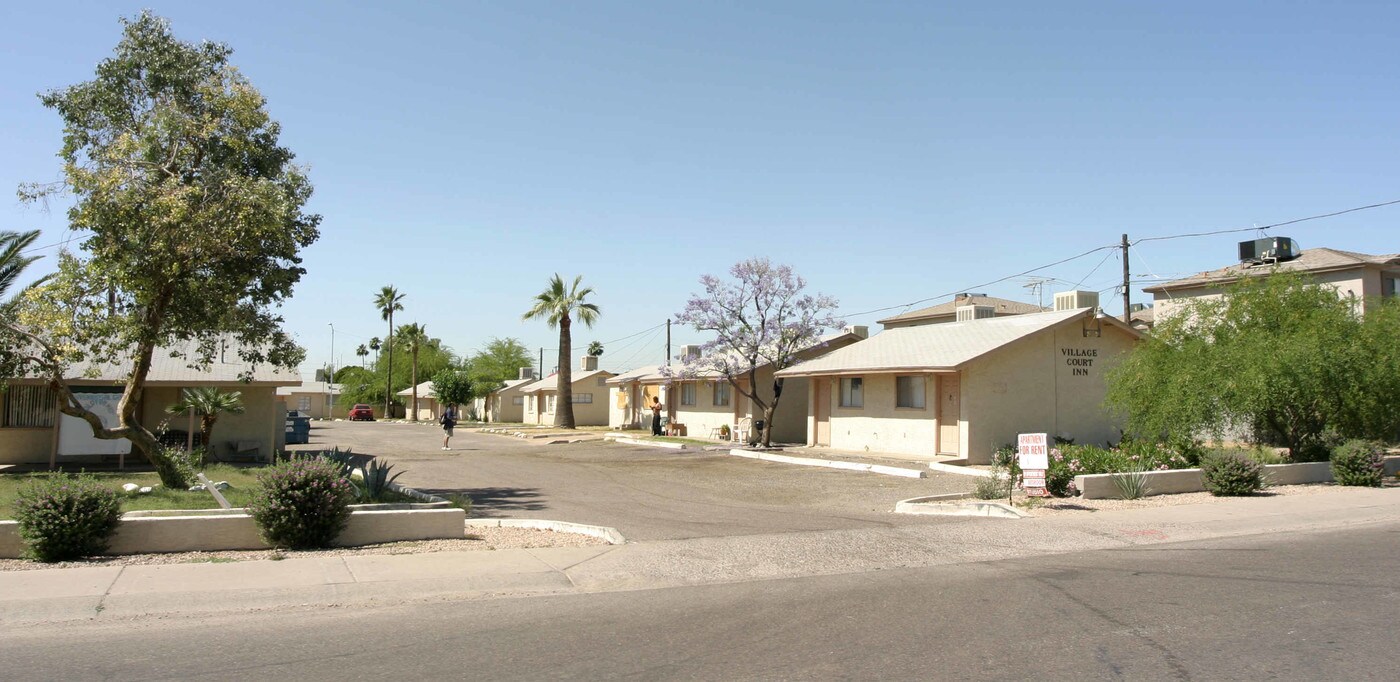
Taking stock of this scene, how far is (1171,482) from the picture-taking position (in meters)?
18.1

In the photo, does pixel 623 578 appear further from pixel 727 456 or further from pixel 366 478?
pixel 727 456

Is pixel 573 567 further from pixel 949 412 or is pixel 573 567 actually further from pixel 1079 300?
pixel 1079 300

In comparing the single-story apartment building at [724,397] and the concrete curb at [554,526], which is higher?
the single-story apartment building at [724,397]

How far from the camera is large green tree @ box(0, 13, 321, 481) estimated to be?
14.1 m

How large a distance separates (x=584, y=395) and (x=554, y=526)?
148ft

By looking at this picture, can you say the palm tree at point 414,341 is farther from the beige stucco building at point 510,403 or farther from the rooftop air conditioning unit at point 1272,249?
the rooftop air conditioning unit at point 1272,249

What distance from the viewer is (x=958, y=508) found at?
617 inches

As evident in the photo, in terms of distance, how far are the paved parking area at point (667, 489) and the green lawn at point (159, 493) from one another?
3483 mm

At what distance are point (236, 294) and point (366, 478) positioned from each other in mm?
Result: 3719

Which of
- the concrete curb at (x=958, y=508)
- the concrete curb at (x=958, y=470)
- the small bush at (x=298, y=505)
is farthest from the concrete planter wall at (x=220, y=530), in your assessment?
the concrete curb at (x=958, y=470)

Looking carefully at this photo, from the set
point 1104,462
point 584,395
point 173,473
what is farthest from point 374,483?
point 584,395

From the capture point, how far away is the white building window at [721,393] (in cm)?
3838

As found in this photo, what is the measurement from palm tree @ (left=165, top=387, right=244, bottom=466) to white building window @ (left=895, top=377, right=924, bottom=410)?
1810cm

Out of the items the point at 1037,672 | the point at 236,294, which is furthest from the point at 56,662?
the point at 236,294
